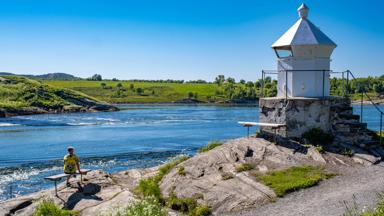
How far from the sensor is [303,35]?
21.2 metres

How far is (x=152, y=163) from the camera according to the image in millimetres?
34812

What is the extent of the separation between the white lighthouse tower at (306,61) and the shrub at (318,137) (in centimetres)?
194

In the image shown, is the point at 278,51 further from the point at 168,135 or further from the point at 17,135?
the point at 17,135

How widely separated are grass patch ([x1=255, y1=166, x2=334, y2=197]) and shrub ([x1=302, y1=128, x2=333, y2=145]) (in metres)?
2.40

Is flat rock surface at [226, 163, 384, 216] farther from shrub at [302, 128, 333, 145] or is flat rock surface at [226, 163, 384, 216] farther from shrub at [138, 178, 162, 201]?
shrub at [138, 178, 162, 201]

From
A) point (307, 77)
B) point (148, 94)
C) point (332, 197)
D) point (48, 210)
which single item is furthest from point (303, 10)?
point (148, 94)

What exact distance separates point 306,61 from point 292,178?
668 cm

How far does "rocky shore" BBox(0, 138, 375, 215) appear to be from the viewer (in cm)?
1617

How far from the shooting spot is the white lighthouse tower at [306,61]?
21.1 m

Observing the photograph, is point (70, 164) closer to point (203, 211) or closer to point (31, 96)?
point (203, 211)

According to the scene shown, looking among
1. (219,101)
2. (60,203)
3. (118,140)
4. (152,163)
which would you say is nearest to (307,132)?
(60,203)

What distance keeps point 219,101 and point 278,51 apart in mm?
143980

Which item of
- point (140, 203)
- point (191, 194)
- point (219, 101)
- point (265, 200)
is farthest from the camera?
point (219, 101)

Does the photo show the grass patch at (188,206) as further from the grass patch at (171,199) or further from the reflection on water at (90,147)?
the reflection on water at (90,147)
